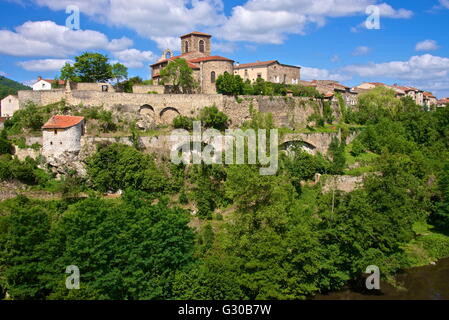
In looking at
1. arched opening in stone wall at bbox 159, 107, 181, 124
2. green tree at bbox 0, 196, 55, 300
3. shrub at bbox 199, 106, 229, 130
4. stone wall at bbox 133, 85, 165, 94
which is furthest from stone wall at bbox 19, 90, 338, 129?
green tree at bbox 0, 196, 55, 300

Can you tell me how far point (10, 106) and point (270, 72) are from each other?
29.1 meters

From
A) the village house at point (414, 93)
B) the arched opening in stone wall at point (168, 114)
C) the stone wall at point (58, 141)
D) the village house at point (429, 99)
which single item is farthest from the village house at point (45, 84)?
the village house at point (429, 99)

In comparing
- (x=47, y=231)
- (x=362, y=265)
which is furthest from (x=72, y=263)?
(x=362, y=265)

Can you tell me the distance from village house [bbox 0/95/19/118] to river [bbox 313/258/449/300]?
30.3 meters

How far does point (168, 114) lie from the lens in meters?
36.2

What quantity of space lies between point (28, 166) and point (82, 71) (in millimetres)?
16316

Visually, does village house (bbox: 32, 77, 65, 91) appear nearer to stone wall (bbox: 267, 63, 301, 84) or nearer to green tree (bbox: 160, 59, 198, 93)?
green tree (bbox: 160, 59, 198, 93)

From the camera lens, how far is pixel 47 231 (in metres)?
19.2

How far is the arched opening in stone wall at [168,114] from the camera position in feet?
118

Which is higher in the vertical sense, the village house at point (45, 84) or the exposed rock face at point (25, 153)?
the village house at point (45, 84)

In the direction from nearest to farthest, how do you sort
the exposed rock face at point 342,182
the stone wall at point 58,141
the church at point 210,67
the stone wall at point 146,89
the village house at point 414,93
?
1. the stone wall at point 58,141
2. the exposed rock face at point 342,182
3. the stone wall at point 146,89
4. the church at point 210,67
5. the village house at point 414,93

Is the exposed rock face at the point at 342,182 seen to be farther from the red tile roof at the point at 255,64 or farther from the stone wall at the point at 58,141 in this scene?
the red tile roof at the point at 255,64

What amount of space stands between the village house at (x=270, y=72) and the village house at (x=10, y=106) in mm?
26384
